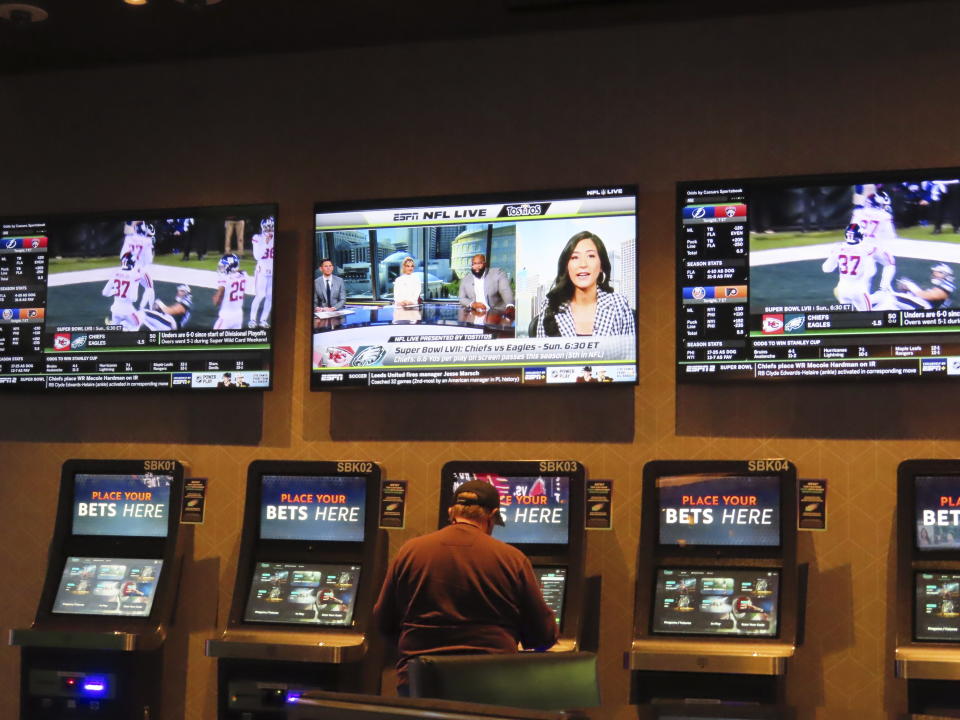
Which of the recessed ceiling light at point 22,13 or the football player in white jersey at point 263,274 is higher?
the recessed ceiling light at point 22,13

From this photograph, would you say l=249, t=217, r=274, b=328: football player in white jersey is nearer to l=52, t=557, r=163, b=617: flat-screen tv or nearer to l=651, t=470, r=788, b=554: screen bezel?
l=52, t=557, r=163, b=617: flat-screen tv

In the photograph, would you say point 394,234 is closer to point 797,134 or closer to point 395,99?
point 395,99

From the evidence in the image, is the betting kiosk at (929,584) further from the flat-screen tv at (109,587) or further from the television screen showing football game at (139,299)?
the flat-screen tv at (109,587)

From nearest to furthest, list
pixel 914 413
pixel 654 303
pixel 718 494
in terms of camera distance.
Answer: pixel 718 494, pixel 914 413, pixel 654 303

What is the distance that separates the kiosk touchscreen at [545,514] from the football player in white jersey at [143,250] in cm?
187

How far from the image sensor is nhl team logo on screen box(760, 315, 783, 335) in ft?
16.7

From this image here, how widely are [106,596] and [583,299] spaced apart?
2.50 m

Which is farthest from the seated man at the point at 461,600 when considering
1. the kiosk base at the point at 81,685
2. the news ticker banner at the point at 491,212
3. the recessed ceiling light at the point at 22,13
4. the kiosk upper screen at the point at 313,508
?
the recessed ceiling light at the point at 22,13

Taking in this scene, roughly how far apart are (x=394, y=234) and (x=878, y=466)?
7.87ft

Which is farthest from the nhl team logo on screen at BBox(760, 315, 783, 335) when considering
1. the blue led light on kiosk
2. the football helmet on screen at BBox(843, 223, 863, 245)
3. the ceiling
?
the blue led light on kiosk

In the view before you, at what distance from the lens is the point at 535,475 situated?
496cm

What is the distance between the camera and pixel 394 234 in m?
5.59

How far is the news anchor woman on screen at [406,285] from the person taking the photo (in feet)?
18.2

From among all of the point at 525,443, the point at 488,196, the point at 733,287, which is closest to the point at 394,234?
the point at 488,196
